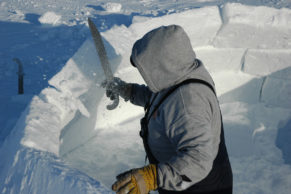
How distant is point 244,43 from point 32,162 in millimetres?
2677

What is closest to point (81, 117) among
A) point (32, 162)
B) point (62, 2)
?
point (32, 162)

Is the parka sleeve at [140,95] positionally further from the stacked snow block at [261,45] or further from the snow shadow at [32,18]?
the snow shadow at [32,18]

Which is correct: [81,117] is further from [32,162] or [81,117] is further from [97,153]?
[32,162]

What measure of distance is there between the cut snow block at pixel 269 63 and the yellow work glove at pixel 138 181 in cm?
251

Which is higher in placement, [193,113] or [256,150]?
[193,113]

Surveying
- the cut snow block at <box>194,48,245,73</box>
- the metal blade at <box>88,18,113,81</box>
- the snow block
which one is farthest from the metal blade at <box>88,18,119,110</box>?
the cut snow block at <box>194,48,245,73</box>

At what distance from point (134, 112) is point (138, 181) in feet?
6.36

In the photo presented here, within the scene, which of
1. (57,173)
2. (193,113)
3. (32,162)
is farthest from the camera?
(32,162)

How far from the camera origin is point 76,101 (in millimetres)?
2369

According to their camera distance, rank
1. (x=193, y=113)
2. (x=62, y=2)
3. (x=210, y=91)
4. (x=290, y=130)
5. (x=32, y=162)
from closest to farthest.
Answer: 1. (x=193, y=113)
2. (x=210, y=91)
3. (x=32, y=162)
4. (x=290, y=130)
5. (x=62, y=2)

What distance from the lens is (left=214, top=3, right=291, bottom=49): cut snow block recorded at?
3078 millimetres

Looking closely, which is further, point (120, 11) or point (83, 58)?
point (120, 11)

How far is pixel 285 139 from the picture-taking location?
3033mm

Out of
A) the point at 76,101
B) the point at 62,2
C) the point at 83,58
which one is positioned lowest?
the point at 62,2
